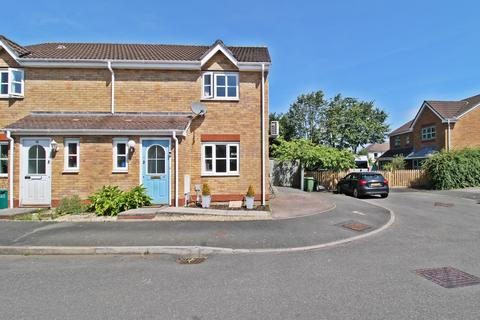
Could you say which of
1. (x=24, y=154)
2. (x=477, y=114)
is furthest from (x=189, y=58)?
(x=477, y=114)

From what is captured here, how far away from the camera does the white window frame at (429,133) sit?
1180 inches

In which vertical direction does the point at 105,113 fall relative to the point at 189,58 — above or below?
below

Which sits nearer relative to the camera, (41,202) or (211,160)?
(41,202)

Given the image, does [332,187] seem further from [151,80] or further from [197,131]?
[151,80]

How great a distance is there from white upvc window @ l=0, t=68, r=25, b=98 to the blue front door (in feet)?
20.1

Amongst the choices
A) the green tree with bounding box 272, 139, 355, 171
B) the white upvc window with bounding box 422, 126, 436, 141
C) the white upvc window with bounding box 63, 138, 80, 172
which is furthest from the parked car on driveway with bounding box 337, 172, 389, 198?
the white upvc window with bounding box 422, 126, 436, 141

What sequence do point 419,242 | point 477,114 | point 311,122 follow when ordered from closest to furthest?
point 419,242, point 477,114, point 311,122

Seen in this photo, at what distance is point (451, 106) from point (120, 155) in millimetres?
33688

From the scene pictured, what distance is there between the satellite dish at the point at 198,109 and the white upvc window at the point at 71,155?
474 cm

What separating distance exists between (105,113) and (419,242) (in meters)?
12.4

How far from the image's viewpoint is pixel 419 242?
23.6ft

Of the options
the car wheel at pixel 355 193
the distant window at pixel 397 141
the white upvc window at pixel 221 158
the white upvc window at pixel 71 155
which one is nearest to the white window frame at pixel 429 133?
the distant window at pixel 397 141

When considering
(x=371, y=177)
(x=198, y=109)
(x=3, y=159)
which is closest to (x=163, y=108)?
(x=198, y=109)

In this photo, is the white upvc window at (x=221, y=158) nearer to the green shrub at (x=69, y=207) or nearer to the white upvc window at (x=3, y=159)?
the green shrub at (x=69, y=207)
